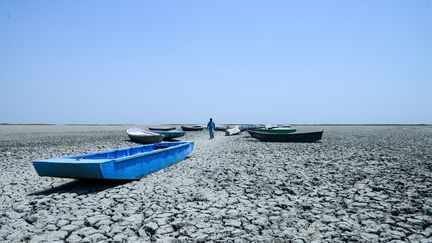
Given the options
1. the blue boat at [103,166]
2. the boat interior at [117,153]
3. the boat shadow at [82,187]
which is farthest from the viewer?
the boat interior at [117,153]

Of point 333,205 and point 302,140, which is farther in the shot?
point 302,140

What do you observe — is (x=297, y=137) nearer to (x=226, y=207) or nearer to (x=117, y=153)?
(x=117, y=153)

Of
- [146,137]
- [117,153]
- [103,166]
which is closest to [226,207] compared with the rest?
[103,166]

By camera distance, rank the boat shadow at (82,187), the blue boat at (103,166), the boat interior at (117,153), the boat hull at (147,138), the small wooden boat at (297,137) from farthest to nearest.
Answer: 1. the small wooden boat at (297,137)
2. the boat hull at (147,138)
3. the boat interior at (117,153)
4. the boat shadow at (82,187)
5. the blue boat at (103,166)

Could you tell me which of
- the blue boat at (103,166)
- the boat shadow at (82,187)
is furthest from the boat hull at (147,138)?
the boat shadow at (82,187)

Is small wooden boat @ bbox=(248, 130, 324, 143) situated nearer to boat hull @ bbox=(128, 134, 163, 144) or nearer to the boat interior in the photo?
boat hull @ bbox=(128, 134, 163, 144)

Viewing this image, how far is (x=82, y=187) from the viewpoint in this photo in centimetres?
805

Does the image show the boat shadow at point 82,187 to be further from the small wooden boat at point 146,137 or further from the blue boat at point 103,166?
the small wooden boat at point 146,137

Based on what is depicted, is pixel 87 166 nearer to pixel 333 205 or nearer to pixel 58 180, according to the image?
pixel 58 180

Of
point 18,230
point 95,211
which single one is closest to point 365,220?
point 95,211

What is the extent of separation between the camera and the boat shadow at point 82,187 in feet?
24.8

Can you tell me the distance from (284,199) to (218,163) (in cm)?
575

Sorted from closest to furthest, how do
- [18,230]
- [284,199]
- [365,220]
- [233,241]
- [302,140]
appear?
[233,241]
[18,230]
[365,220]
[284,199]
[302,140]

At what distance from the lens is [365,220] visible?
5.39 m
